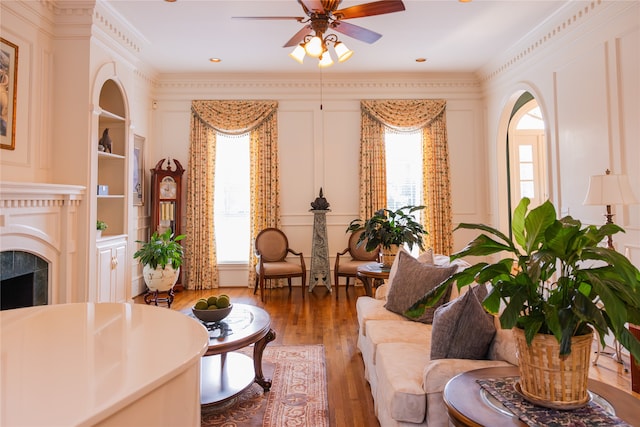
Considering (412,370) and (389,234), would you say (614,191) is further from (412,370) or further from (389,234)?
(412,370)

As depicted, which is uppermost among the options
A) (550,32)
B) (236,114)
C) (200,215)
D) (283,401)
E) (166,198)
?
(550,32)

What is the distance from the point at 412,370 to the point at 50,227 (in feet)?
11.1

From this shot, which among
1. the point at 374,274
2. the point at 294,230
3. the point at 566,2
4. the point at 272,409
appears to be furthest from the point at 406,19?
the point at 272,409

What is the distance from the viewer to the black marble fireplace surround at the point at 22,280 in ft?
9.55

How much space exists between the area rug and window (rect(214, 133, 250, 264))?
2.96 meters

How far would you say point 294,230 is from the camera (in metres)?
5.83

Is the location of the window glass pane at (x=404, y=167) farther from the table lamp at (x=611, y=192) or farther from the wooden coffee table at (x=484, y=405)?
the wooden coffee table at (x=484, y=405)

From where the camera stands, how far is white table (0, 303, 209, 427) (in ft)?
2.05

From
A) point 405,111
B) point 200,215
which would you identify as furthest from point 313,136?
point 200,215

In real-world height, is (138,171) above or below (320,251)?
above

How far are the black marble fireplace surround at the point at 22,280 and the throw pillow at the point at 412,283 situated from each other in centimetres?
305

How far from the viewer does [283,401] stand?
243cm

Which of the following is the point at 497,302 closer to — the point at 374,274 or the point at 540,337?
the point at 540,337

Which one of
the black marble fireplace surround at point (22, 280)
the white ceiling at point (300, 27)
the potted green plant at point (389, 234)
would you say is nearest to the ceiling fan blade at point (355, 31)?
the white ceiling at point (300, 27)
